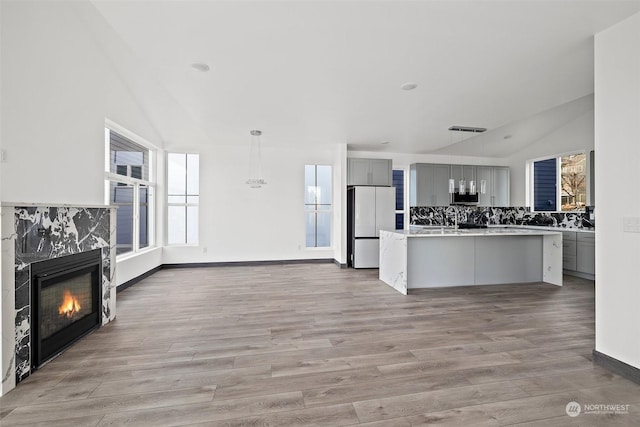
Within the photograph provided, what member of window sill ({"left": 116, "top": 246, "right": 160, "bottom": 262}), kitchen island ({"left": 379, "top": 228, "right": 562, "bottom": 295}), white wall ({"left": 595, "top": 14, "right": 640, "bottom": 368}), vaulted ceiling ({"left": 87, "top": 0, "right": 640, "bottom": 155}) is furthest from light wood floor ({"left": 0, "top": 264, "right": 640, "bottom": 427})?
vaulted ceiling ({"left": 87, "top": 0, "right": 640, "bottom": 155})

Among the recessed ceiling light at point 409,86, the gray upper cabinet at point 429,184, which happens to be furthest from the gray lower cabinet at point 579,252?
the recessed ceiling light at point 409,86

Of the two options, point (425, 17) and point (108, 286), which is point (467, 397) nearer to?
point (425, 17)

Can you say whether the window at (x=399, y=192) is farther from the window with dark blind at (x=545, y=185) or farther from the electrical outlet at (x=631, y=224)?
the electrical outlet at (x=631, y=224)

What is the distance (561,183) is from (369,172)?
4.29 meters

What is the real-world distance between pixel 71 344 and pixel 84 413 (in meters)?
1.20

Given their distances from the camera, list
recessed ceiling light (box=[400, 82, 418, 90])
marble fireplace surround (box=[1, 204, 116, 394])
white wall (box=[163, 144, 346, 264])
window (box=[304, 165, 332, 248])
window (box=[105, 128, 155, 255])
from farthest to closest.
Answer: window (box=[304, 165, 332, 248]), white wall (box=[163, 144, 346, 264]), window (box=[105, 128, 155, 255]), recessed ceiling light (box=[400, 82, 418, 90]), marble fireplace surround (box=[1, 204, 116, 394])

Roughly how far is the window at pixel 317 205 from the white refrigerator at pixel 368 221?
81 centimetres

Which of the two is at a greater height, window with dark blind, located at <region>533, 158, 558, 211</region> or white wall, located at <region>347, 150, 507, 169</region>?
white wall, located at <region>347, 150, 507, 169</region>

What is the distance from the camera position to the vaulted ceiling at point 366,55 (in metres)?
2.12

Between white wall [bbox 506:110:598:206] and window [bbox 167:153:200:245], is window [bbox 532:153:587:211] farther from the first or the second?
window [bbox 167:153:200:245]

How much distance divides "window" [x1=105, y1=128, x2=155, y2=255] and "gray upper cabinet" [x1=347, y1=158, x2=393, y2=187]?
13.5 feet

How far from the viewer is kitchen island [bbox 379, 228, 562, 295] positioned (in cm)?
450

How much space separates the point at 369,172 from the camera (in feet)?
21.5

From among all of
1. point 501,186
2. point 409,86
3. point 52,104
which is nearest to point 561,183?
point 501,186
